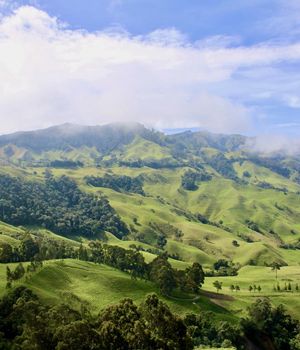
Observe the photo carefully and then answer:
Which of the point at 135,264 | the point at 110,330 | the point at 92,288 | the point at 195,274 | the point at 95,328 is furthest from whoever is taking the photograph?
the point at 135,264

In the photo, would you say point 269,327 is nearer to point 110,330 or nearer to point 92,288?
point 92,288

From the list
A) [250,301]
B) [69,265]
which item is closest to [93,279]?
[69,265]

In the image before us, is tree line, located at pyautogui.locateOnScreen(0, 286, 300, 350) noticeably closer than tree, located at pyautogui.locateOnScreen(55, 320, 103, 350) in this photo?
No

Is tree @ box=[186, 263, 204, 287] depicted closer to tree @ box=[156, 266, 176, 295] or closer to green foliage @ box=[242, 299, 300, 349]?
tree @ box=[156, 266, 176, 295]

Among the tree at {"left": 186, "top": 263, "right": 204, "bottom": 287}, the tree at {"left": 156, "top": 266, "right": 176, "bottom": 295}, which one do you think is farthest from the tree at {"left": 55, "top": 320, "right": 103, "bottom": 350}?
the tree at {"left": 186, "top": 263, "right": 204, "bottom": 287}

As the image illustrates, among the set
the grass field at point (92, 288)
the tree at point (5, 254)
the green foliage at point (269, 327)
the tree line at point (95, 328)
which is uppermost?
the tree at point (5, 254)

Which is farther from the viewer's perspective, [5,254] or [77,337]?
[5,254]

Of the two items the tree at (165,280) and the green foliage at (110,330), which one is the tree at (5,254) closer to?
the tree at (165,280)

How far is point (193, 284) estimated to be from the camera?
163000 millimetres

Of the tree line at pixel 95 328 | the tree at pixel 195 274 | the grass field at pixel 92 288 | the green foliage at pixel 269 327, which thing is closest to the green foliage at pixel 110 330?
the tree line at pixel 95 328

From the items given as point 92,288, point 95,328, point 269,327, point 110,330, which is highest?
point 110,330

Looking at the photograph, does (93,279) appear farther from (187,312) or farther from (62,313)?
(62,313)

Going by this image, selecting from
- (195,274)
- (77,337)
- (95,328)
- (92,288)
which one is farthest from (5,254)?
(77,337)

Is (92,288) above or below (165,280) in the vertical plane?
below
